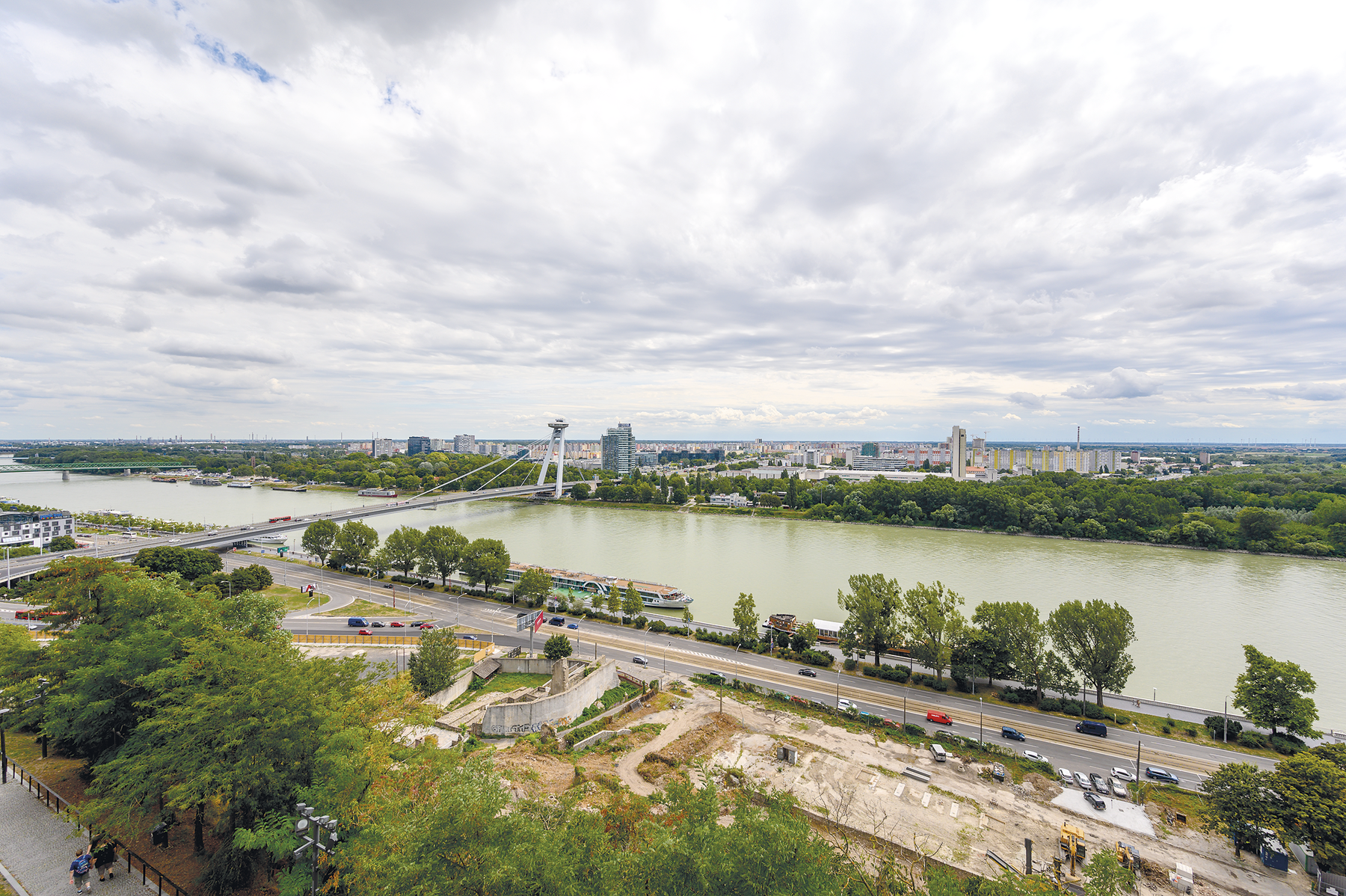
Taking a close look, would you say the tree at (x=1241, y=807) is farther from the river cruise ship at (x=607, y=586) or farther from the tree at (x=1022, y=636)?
the river cruise ship at (x=607, y=586)

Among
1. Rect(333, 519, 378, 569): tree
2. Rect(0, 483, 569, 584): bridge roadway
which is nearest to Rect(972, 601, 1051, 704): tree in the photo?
Rect(333, 519, 378, 569): tree

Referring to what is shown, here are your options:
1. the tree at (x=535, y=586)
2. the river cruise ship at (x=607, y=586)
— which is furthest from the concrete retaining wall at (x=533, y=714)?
the tree at (x=535, y=586)

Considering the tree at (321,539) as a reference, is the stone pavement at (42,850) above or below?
below

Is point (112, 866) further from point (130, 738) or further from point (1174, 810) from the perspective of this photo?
point (1174, 810)

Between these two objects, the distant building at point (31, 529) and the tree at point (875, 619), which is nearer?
the tree at point (875, 619)

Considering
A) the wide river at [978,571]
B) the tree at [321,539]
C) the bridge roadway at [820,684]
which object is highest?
the tree at [321,539]

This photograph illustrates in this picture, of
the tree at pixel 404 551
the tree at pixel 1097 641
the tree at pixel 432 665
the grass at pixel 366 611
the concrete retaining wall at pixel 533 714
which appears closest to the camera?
the concrete retaining wall at pixel 533 714
